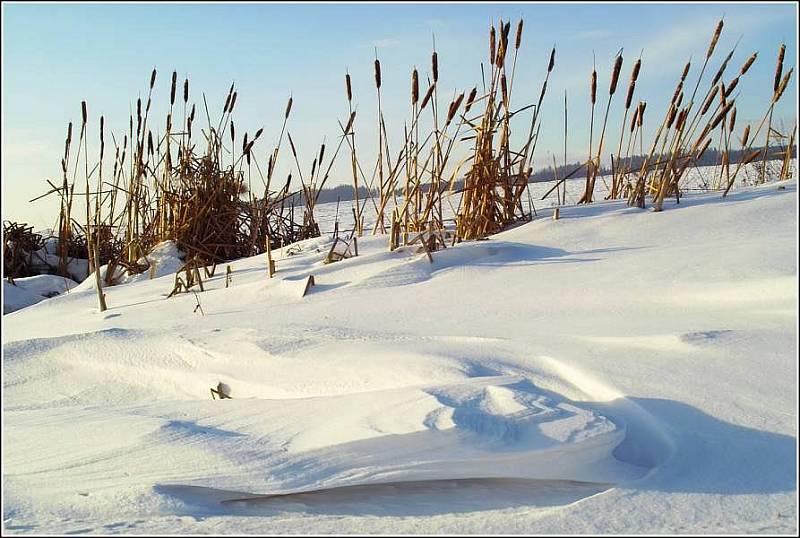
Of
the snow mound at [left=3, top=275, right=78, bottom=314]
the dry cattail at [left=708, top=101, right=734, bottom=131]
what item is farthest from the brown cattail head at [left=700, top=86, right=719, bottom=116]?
the snow mound at [left=3, top=275, right=78, bottom=314]

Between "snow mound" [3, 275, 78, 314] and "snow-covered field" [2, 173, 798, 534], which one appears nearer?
"snow-covered field" [2, 173, 798, 534]

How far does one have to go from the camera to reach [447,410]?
1034 mm

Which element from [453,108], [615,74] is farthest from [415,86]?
[615,74]

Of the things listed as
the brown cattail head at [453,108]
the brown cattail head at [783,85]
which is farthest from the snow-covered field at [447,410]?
the brown cattail head at [783,85]

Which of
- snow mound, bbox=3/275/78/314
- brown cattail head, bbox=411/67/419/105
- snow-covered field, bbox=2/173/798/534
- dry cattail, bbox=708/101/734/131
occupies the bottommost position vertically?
snow-covered field, bbox=2/173/798/534

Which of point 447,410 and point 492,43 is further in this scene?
point 492,43

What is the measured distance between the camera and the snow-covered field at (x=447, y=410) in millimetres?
922

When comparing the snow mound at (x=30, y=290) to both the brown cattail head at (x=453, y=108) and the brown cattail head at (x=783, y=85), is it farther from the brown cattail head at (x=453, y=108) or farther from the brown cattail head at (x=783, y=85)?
the brown cattail head at (x=783, y=85)

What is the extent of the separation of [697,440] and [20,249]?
4.27 metres

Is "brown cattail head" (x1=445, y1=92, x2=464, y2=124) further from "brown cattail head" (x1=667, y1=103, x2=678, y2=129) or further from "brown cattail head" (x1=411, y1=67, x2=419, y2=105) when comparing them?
"brown cattail head" (x1=667, y1=103, x2=678, y2=129)

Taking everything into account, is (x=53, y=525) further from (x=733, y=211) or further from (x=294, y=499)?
(x=733, y=211)

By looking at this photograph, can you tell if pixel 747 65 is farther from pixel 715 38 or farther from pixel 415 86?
pixel 415 86

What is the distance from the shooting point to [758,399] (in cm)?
115

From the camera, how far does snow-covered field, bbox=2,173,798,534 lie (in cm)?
92
